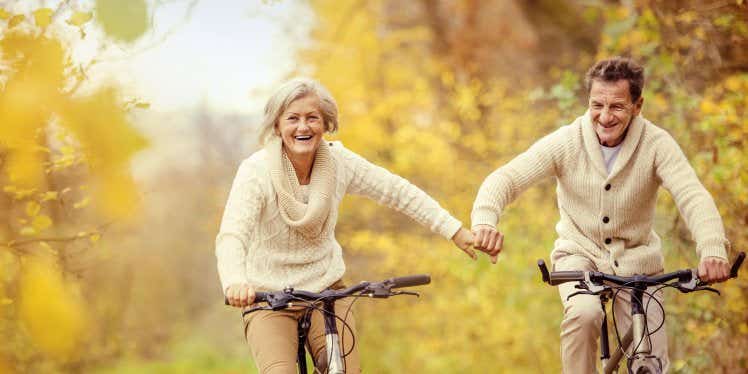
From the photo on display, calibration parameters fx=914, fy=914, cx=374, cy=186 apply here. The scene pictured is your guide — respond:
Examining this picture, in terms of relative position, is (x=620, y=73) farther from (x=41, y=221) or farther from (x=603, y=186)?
(x=41, y=221)

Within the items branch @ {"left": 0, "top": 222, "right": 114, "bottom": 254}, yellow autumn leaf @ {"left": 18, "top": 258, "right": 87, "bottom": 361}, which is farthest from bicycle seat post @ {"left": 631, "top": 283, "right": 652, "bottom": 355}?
yellow autumn leaf @ {"left": 18, "top": 258, "right": 87, "bottom": 361}

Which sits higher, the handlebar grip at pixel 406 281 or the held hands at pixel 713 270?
the handlebar grip at pixel 406 281

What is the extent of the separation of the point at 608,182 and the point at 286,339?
170cm

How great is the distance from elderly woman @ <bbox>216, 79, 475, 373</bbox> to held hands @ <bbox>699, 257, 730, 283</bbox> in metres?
1.06

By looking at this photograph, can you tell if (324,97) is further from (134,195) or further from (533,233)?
(533,233)

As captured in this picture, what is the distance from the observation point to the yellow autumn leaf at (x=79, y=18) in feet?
16.0

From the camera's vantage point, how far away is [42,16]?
484 cm

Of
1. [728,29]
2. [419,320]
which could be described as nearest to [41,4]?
[728,29]

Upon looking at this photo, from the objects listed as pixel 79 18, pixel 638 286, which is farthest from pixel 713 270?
pixel 79 18

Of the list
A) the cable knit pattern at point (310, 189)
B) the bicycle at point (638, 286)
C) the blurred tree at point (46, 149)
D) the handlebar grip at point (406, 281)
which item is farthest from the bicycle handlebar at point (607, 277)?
the blurred tree at point (46, 149)

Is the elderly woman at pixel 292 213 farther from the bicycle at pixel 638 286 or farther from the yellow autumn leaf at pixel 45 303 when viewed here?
the yellow autumn leaf at pixel 45 303

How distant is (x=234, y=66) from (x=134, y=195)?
12849 mm

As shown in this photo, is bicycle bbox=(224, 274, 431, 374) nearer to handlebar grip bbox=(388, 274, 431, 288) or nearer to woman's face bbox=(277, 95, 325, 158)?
handlebar grip bbox=(388, 274, 431, 288)

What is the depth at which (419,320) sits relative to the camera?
49.5 feet
